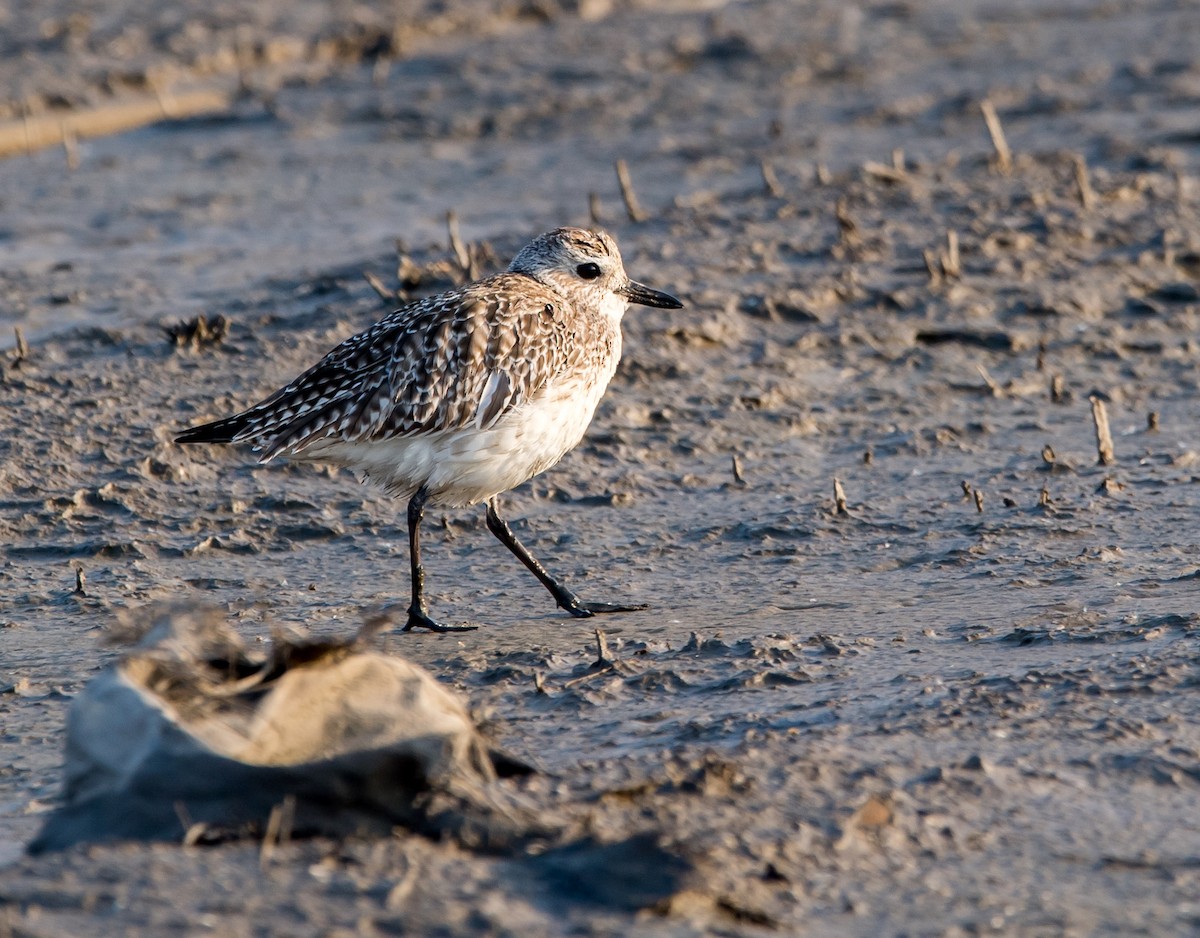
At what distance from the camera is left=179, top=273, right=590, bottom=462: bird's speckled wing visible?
6.38 metres

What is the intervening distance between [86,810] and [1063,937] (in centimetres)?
219

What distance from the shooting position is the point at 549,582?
654 cm

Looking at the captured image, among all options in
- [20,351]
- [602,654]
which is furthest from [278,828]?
[20,351]

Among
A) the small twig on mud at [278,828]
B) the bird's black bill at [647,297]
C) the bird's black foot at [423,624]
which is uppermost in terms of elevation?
the bird's black bill at [647,297]

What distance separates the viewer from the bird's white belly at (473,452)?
642cm

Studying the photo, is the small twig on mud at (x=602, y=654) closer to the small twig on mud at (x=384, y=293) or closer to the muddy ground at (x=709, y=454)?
the muddy ground at (x=709, y=454)

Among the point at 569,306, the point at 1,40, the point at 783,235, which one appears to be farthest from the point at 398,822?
the point at 1,40

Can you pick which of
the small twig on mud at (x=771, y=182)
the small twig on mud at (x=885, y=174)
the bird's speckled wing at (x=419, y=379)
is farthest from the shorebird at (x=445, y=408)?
the small twig on mud at (x=885, y=174)

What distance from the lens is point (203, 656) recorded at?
427 cm

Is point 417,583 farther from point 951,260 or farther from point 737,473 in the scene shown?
point 951,260

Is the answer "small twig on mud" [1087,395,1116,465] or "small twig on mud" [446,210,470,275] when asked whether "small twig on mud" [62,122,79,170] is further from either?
"small twig on mud" [1087,395,1116,465]

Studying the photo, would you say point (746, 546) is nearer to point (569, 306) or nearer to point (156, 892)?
point (569, 306)

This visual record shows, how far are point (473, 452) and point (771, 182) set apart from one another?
542 centimetres

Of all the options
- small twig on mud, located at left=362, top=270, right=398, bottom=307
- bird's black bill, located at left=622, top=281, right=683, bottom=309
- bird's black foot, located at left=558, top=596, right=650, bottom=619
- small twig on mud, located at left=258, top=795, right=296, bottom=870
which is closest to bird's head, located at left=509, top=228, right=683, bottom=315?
bird's black bill, located at left=622, top=281, right=683, bottom=309
